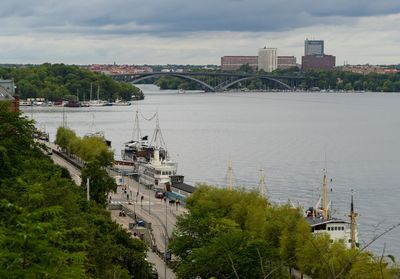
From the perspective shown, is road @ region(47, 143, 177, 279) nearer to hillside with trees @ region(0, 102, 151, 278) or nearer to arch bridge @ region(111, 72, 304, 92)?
hillside with trees @ region(0, 102, 151, 278)

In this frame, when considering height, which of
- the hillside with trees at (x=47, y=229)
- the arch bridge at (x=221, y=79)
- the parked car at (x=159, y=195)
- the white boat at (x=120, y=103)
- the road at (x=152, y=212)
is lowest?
the parked car at (x=159, y=195)

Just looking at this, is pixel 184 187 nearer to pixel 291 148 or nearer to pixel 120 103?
pixel 291 148

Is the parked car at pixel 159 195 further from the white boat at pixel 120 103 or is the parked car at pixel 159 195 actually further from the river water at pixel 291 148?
the white boat at pixel 120 103

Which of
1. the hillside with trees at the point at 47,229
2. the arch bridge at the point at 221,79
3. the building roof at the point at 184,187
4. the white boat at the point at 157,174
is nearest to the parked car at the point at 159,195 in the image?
the building roof at the point at 184,187

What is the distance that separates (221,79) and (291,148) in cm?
10011

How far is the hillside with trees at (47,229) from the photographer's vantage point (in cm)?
789

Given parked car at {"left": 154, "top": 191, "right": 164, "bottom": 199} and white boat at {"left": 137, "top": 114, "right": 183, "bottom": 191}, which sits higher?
white boat at {"left": 137, "top": 114, "right": 183, "bottom": 191}

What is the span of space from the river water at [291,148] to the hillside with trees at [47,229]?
11.1 feet

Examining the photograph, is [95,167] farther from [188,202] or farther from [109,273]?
[109,273]

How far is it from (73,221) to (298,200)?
61.6 feet

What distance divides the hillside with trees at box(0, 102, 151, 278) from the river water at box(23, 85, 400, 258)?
3368 millimetres

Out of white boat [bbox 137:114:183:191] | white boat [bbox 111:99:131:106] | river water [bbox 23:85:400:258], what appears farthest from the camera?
white boat [bbox 111:99:131:106]

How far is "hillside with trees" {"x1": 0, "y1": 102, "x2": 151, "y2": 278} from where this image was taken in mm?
7887

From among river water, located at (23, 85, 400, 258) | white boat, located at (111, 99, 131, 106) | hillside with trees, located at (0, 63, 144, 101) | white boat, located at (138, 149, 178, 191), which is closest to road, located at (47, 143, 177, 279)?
white boat, located at (138, 149, 178, 191)
